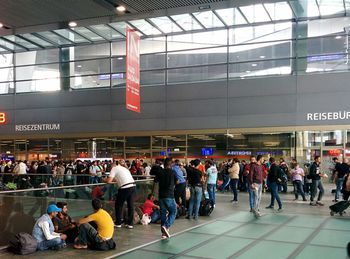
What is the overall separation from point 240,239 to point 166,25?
57.8 ft

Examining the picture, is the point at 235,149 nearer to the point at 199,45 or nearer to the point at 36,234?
the point at 199,45

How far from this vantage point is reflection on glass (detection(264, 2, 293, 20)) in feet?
71.8

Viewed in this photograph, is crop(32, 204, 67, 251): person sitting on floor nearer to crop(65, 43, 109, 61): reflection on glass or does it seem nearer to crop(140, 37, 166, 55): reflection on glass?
crop(140, 37, 166, 55): reflection on glass

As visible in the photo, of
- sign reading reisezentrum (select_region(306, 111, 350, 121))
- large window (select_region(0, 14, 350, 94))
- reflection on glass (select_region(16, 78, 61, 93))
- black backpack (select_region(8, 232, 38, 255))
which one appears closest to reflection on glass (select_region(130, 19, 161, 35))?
large window (select_region(0, 14, 350, 94))

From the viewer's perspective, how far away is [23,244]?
7.70m

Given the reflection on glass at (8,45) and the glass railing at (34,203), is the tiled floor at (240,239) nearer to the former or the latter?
the glass railing at (34,203)

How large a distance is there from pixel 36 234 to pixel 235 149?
16.5m

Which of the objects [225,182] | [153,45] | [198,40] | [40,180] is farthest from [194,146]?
[40,180]

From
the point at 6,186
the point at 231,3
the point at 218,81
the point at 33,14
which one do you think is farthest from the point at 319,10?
the point at 6,186

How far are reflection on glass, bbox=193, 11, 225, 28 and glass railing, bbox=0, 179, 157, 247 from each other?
47.6 ft

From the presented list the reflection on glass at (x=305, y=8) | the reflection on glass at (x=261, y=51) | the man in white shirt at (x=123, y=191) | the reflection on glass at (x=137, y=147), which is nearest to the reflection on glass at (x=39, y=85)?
the reflection on glass at (x=137, y=147)

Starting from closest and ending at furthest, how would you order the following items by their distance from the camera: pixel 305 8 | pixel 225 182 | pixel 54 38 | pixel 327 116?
pixel 225 182
pixel 327 116
pixel 305 8
pixel 54 38

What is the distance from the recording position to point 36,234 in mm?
8078

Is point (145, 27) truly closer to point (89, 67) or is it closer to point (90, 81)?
point (89, 67)
